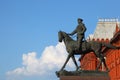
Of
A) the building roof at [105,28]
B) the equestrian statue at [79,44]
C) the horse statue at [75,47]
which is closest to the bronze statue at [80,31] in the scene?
the equestrian statue at [79,44]

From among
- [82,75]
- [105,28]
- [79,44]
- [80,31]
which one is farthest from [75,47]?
[105,28]

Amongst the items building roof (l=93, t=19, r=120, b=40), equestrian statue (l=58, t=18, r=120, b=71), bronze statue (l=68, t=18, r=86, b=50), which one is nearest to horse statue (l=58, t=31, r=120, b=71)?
equestrian statue (l=58, t=18, r=120, b=71)

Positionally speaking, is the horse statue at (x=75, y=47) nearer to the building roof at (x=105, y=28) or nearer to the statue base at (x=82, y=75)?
the statue base at (x=82, y=75)

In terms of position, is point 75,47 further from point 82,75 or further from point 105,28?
point 105,28

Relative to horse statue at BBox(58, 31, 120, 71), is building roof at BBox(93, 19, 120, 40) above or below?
above

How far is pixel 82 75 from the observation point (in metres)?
30.9

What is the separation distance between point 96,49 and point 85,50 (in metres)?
0.84

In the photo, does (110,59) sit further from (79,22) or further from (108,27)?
(79,22)

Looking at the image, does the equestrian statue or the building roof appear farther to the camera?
the building roof

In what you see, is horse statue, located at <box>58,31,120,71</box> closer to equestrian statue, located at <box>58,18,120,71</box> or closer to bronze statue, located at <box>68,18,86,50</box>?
equestrian statue, located at <box>58,18,120,71</box>

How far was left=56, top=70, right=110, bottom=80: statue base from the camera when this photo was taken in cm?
3053

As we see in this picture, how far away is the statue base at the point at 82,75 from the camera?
30.5 meters

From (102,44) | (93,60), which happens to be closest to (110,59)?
(93,60)

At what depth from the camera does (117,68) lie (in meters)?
77.5
